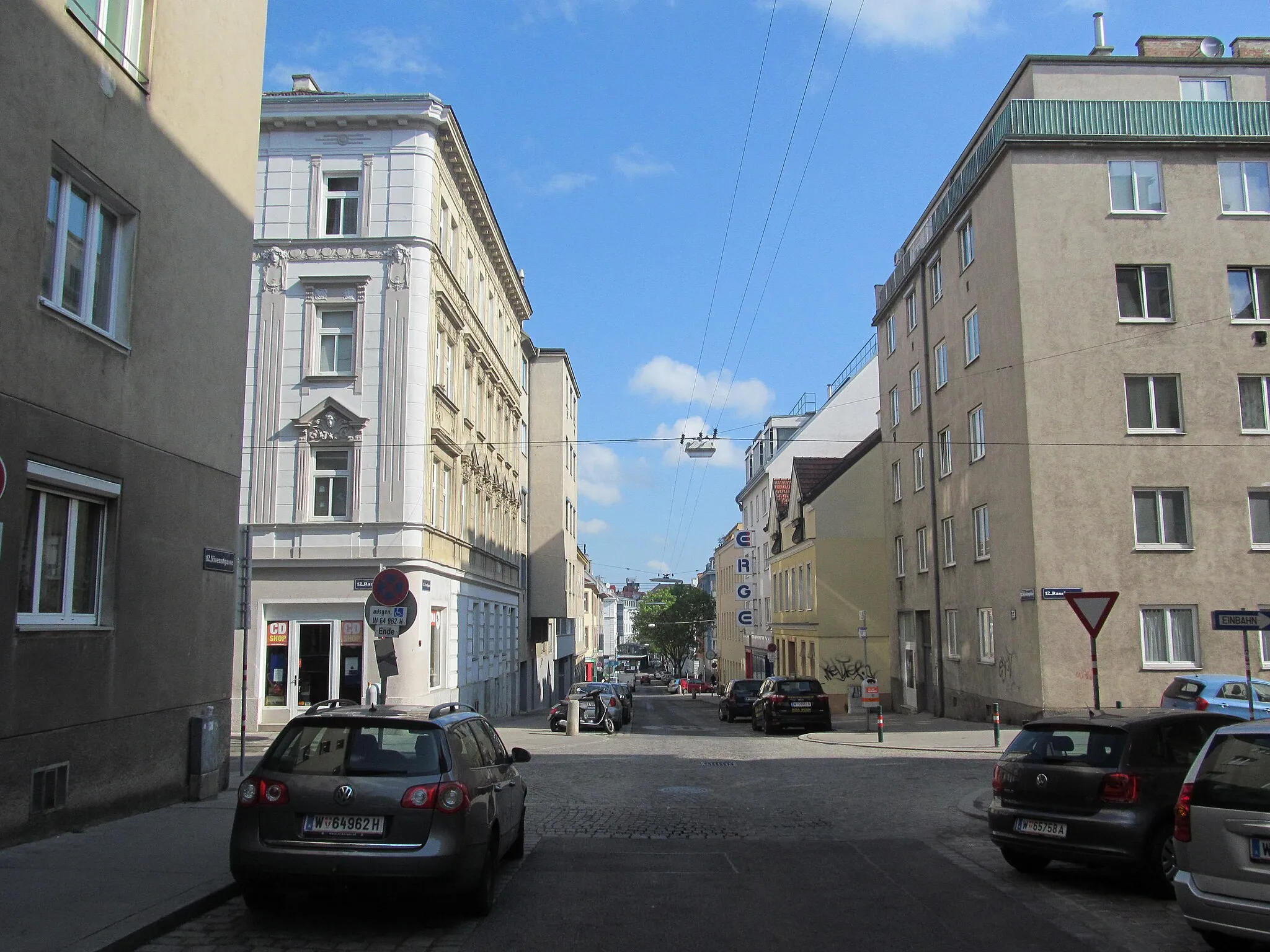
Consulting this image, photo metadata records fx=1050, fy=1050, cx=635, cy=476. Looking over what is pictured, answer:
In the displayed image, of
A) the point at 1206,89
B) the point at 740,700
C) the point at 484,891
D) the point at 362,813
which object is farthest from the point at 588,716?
the point at 1206,89

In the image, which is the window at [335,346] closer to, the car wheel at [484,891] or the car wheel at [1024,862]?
the car wheel at [484,891]

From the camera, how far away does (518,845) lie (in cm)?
972

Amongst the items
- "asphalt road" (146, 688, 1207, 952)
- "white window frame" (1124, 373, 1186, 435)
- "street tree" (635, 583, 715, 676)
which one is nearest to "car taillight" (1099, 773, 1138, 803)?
"asphalt road" (146, 688, 1207, 952)

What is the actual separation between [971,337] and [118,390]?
935 inches

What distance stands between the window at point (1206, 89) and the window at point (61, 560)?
88.6 feet

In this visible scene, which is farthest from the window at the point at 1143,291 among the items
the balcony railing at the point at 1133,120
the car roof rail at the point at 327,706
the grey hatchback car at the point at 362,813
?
the grey hatchback car at the point at 362,813

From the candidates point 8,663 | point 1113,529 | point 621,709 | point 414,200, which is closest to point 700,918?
point 8,663

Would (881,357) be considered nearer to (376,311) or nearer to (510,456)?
(510,456)

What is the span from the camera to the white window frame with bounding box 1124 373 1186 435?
2480 centimetres

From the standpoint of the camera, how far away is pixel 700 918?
24.7 feet

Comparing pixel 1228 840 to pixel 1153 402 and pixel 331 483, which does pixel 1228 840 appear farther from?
pixel 331 483

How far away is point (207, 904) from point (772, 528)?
4754cm

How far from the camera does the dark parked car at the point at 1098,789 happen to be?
8289 millimetres

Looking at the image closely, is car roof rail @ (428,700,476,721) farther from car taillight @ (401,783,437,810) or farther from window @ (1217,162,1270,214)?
window @ (1217,162,1270,214)
